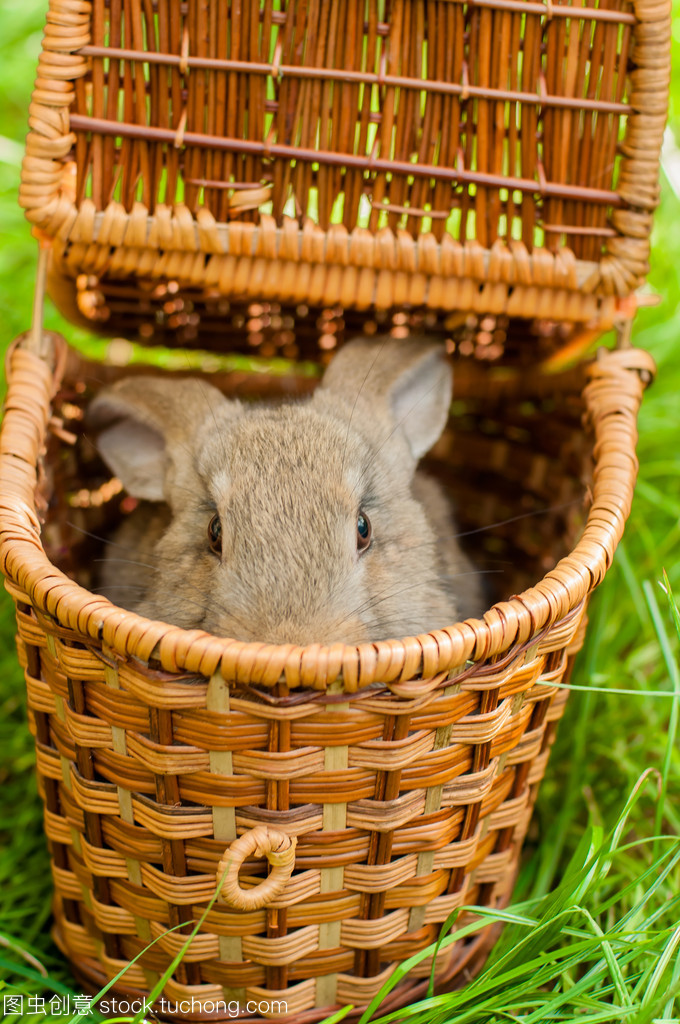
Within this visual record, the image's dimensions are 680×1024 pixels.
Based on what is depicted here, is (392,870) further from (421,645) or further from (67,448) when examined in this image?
(67,448)

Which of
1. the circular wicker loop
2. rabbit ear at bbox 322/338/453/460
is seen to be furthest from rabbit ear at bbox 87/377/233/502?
the circular wicker loop

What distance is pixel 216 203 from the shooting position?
7.61ft

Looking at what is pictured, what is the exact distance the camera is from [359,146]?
2301 millimetres

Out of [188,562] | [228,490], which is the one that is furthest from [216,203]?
[188,562]

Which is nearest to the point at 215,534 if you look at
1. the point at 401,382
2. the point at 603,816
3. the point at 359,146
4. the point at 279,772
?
the point at 279,772

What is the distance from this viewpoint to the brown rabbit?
199cm

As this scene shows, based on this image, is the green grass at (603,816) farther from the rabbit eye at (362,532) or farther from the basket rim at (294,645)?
the rabbit eye at (362,532)

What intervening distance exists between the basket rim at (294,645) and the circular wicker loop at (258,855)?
333mm

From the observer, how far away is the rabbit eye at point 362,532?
224 cm

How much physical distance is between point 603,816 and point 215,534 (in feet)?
4.42

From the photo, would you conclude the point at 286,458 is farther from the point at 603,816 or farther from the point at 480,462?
the point at 480,462

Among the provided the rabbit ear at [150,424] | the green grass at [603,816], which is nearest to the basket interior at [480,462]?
the rabbit ear at [150,424]

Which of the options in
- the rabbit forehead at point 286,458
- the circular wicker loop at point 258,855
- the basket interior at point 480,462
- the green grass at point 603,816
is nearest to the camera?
the circular wicker loop at point 258,855

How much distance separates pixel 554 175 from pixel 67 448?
5.49 feet
